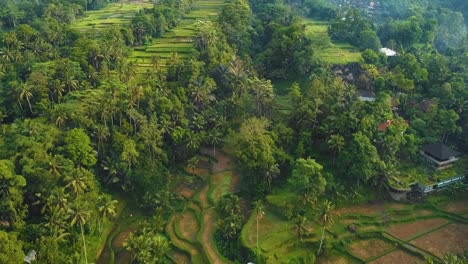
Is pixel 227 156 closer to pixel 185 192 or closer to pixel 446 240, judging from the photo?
pixel 185 192

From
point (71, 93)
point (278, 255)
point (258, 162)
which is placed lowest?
point (278, 255)

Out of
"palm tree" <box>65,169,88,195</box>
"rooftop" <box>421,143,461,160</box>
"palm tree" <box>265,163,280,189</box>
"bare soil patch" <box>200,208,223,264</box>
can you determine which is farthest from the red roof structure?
"palm tree" <box>65,169,88,195</box>

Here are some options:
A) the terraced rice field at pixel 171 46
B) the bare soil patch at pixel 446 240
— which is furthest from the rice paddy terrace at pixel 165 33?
the bare soil patch at pixel 446 240

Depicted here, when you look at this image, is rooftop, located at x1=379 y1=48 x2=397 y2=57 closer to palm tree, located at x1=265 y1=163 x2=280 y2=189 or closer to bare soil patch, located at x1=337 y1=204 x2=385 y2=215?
bare soil patch, located at x1=337 y1=204 x2=385 y2=215

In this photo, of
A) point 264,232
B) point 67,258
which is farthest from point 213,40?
point 67,258

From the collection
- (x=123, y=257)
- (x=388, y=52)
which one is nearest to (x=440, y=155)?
(x=388, y=52)

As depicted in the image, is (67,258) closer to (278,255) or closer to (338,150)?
(278,255)
